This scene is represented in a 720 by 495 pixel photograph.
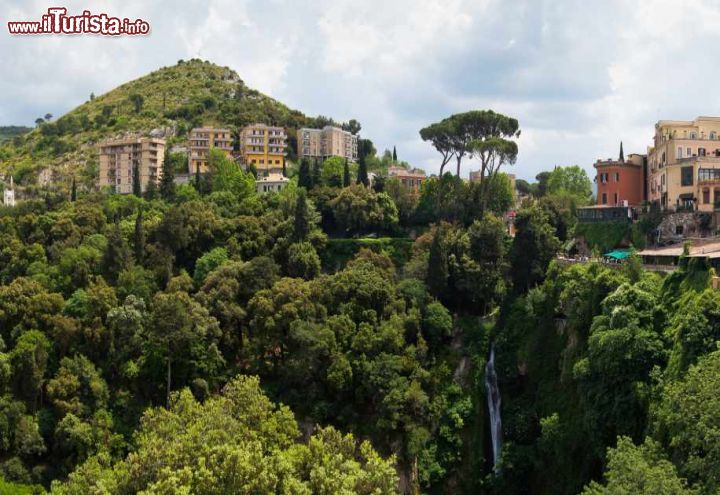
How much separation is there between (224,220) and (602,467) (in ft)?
129

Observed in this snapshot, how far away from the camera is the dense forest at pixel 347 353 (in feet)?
107

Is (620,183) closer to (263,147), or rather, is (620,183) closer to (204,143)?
(263,147)

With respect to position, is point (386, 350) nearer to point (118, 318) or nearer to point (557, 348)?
point (557, 348)

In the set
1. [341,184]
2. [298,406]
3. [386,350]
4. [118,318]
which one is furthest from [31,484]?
[341,184]

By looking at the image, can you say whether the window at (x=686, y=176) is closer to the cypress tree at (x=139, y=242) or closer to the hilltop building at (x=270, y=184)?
the cypress tree at (x=139, y=242)

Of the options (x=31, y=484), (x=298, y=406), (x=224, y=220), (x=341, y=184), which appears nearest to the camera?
(x=31, y=484)

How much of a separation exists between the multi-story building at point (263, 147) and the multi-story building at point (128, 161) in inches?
433

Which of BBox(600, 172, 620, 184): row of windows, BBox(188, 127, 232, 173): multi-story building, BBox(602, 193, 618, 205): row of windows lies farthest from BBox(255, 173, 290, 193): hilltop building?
BBox(602, 193, 618, 205): row of windows

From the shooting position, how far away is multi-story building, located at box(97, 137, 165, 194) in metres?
97.6

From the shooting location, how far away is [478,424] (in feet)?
152

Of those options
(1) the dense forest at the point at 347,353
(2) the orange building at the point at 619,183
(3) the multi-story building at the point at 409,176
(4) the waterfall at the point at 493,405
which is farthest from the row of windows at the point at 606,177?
(3) the multi-story building at the point at 409,176

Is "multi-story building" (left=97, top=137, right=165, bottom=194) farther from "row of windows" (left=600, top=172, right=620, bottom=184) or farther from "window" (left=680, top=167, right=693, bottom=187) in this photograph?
"window" (left=680, top=167, right=693, bottom=187)

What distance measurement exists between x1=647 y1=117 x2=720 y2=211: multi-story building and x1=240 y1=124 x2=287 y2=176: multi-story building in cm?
5170

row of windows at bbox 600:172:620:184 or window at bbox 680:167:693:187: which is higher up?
row of windows at bbox 600:172:620:184
